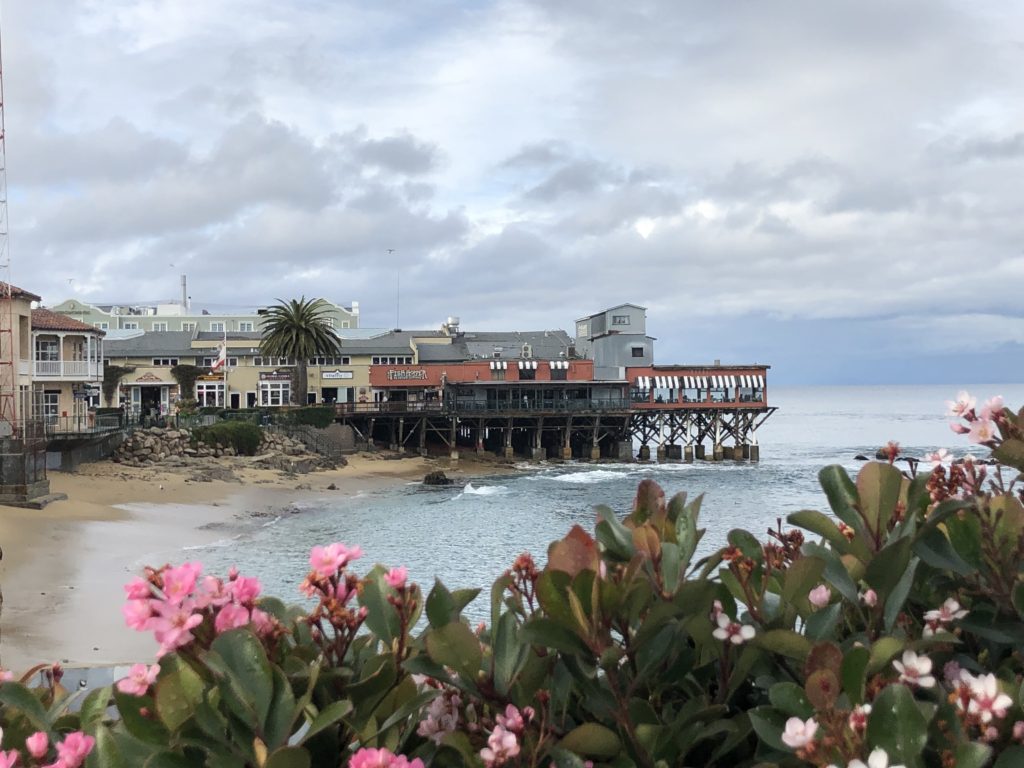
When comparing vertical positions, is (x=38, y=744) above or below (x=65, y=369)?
below

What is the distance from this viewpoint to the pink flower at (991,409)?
2.55 metres

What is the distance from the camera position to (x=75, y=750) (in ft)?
6.78

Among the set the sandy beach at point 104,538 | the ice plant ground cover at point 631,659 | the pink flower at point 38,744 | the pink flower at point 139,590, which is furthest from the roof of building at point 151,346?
the pink flower at point 139,590

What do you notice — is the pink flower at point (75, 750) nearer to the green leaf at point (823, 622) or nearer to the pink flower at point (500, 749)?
the pink flower at point (500, 749)

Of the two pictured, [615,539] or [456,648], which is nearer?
[456,648]

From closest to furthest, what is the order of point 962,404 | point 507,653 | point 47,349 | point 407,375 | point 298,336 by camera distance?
point 507,653
point 962,404
point 47,349
point 298,336
point 407,375

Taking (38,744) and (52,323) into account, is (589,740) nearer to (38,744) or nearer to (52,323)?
(38,744)

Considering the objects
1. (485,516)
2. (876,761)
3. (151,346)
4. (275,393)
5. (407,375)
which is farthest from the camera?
(151,346)

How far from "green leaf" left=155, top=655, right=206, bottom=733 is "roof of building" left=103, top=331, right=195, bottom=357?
74.7m

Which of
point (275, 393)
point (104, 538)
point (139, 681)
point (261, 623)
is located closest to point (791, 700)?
point (261, 623)

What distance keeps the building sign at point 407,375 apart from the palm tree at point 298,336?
5.34m

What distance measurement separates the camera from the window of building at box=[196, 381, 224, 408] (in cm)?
7206

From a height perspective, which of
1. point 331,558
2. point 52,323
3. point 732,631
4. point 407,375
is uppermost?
point 52,323

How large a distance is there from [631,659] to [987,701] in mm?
761
